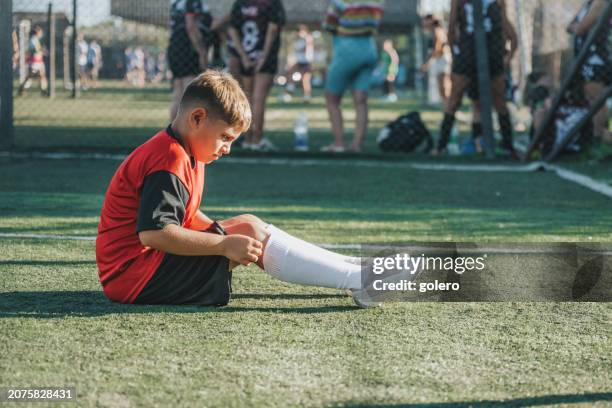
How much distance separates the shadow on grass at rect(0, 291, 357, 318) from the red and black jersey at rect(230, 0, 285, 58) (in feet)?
21.8

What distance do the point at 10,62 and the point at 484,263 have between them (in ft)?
18.7

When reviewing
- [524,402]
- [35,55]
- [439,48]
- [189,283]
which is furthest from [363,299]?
[35,55]

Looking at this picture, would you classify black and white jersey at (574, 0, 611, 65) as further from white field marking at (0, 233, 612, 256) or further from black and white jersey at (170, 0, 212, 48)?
white field marking at (0, 233, 612, 256)

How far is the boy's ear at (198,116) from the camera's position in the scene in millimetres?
3111

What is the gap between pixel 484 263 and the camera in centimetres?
396

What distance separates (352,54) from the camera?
9586mm

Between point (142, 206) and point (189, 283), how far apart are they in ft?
1.22

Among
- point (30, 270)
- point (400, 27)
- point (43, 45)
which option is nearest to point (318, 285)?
point (30, 270)

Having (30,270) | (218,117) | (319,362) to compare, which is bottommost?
(30,270)

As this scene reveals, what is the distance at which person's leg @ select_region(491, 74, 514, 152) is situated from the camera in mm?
9523

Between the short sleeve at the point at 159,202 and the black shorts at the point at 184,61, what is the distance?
289 inches

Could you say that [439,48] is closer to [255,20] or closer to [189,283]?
[255,20]

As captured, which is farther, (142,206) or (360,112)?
(360,112)

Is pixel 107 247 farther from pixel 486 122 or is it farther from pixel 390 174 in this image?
pixel 486 122
